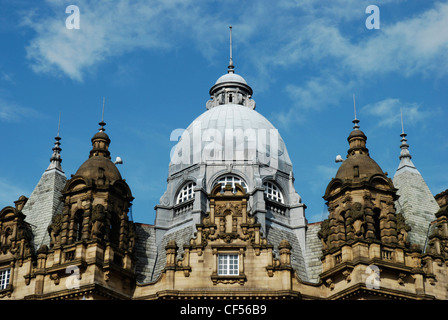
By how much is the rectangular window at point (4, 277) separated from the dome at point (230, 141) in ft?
42.3

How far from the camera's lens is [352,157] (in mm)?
58750

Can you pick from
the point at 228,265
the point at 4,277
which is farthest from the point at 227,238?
the point at 4,277

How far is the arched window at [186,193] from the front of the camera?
62.8 metres

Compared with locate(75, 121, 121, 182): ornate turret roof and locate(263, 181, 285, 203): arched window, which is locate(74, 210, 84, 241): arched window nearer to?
locate(75, 121, 121, 182): ornate turret roof

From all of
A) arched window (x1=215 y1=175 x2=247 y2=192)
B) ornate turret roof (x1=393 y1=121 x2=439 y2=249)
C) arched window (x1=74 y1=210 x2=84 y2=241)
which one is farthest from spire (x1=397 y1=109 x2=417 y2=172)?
arched window (x1=74 y1=210 x2=84 y2=241)

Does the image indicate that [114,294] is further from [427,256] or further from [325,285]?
[427,256]

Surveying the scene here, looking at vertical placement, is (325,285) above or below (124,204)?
below

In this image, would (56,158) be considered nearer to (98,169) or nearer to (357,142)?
(98,169)

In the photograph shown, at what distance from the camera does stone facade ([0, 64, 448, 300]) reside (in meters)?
54.0

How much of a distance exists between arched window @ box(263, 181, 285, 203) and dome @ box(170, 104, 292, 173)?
4.45 feet

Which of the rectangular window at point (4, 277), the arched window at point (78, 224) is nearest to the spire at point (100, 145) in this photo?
the arched window at point (78, 224)

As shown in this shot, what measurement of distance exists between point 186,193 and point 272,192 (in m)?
5.39
